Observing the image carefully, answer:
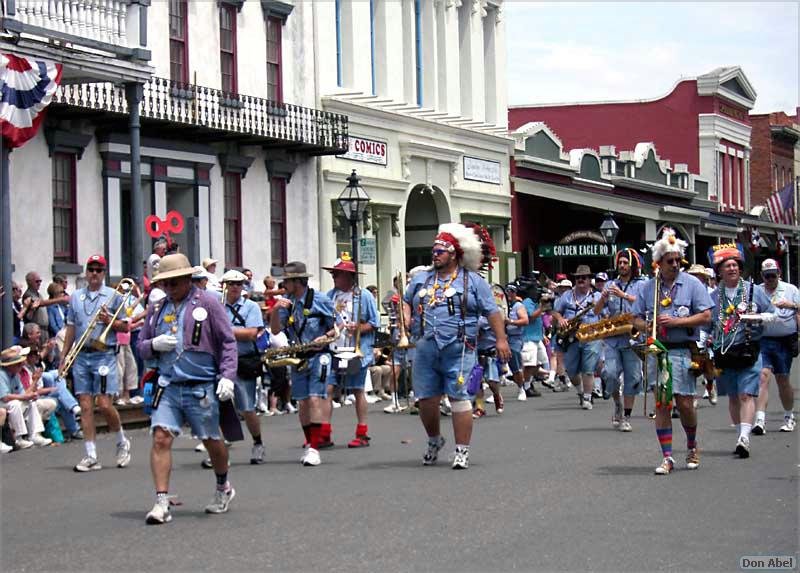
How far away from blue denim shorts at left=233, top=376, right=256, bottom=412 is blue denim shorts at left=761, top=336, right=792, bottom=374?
526cm

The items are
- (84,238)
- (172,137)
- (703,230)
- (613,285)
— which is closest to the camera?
(613,285)

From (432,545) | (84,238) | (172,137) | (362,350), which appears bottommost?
(432,545)

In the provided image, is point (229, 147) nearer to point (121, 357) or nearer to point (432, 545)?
point (121, 357)

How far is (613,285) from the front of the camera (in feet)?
56.4

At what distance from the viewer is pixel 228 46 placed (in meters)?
29.5

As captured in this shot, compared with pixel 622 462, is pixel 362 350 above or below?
above

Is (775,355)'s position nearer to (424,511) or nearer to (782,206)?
(424,511)

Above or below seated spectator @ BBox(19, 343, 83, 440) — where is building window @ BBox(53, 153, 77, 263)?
above

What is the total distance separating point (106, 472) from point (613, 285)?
6.45m

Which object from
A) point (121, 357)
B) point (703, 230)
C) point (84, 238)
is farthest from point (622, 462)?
point (703, 230)

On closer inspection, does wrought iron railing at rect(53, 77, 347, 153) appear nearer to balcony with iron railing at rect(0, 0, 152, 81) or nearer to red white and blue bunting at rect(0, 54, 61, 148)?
balcony with iron railing at rect(0, 0, 152, 81)

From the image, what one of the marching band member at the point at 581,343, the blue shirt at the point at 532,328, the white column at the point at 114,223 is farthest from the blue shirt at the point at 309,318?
the white column at the point at 114,223

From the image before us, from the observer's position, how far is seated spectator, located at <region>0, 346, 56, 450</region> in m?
16.1

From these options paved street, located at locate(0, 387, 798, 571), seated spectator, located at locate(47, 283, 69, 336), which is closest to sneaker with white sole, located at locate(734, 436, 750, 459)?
paved street, located at locate(0, 387, 798, 571)
